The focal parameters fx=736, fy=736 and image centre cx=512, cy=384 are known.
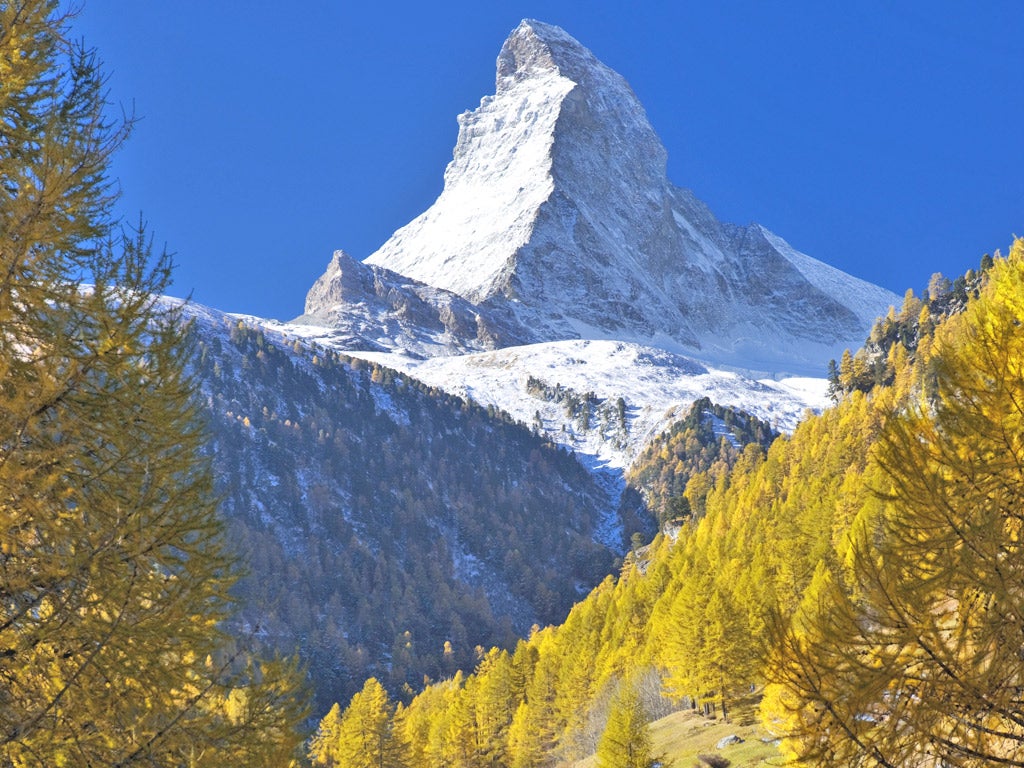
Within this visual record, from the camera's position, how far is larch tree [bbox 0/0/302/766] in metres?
5.31

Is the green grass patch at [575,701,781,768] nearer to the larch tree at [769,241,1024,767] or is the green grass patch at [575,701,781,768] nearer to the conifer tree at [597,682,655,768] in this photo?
the conifer tree at [597,682,655,768]

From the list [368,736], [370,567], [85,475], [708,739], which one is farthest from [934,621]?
[370,567]

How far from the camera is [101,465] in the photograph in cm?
632

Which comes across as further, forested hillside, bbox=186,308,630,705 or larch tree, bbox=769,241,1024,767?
forested hillside, bbox=186,308,630,705

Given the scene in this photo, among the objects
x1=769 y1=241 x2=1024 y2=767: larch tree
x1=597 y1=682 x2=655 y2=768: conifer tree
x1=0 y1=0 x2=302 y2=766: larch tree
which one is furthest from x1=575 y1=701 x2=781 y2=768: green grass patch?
x1=0 y1=0 x2=302 y2=766: larch tree

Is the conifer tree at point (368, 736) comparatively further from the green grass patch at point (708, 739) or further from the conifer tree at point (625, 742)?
the conifer tree at point (625, 742)

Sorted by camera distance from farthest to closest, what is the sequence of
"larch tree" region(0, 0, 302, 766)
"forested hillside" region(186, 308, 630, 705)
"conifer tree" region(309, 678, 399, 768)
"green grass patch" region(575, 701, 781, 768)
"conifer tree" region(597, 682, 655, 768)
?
1. "forested hillside" region(186, 308, 630, 705)
2. "conifer tree" region(309, 678, 399, 768)
3. "green grass patch" region(575, 701, 781, 768)
4. "conifer tree" region(597, 682, 655, 768)
5. "larch tree" region(0, 0, 302, 766)

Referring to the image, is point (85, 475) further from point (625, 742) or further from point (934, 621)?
point (625, 742)

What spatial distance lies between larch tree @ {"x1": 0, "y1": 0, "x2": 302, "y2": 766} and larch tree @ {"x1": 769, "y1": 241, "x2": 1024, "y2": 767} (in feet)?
17.0

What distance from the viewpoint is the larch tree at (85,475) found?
5309 millimetres

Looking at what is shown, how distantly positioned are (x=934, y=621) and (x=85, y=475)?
7233mm

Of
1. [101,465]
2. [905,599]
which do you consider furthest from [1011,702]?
[101,465]

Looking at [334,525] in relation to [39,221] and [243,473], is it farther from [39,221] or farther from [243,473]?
[39,221]

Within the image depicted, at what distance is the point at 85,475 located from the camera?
20.0 ft
